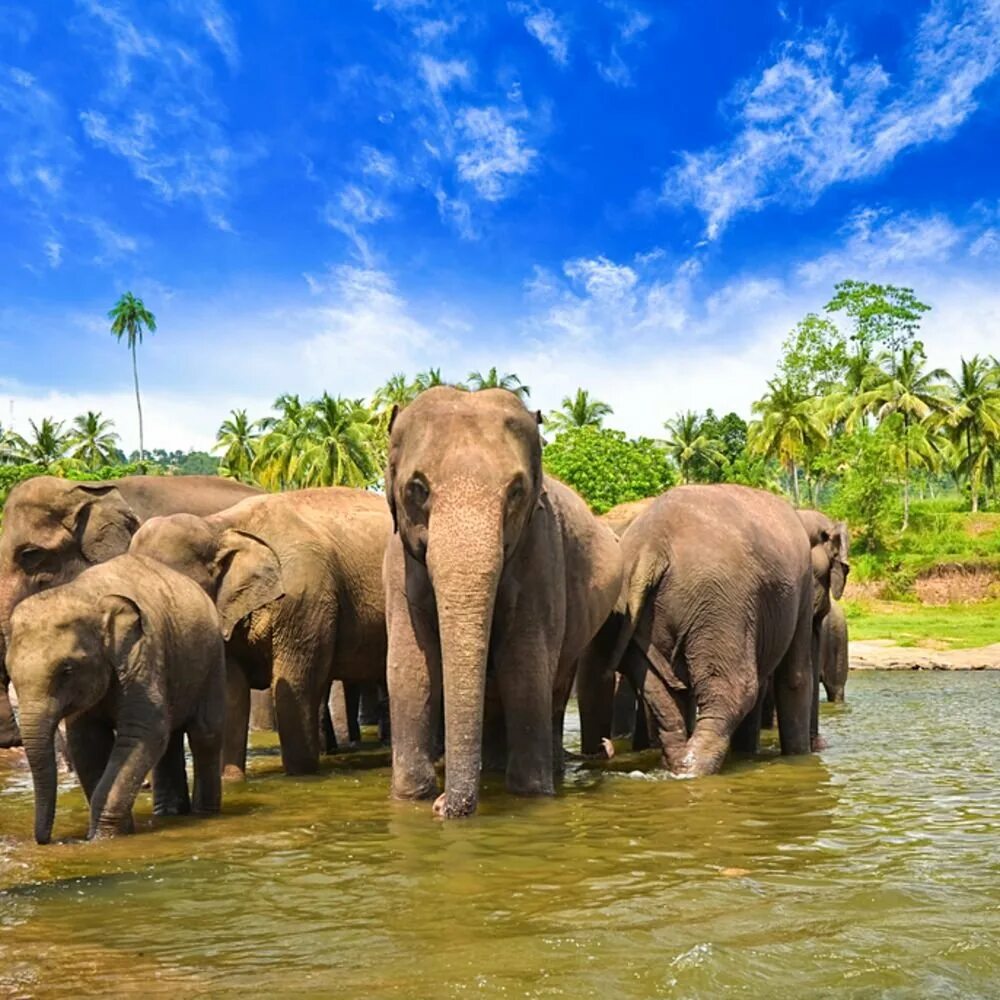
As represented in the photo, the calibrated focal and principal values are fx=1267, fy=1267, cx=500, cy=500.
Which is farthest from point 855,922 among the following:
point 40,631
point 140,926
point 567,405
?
point 567,405

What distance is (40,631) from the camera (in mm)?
6363

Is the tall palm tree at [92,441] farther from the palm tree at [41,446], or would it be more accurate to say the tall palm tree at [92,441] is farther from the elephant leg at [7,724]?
the elephant leg at [7,724]

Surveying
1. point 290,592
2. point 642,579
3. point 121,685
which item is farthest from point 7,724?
point 642,579

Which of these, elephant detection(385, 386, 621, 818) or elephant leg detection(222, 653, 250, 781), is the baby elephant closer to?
elephant detection(385, 386, 621, 818)

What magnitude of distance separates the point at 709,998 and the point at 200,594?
15.2 ft

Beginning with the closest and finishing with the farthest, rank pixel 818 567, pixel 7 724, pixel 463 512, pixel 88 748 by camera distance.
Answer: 1. pixel 463 512
2. pixel 88 748
3. pixel 7 724
4. pixel 818 567

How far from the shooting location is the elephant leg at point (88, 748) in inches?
277

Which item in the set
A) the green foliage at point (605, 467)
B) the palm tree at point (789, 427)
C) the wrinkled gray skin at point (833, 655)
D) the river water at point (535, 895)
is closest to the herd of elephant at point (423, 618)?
the river water at point (535, 895)

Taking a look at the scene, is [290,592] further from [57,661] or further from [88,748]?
[57,661]

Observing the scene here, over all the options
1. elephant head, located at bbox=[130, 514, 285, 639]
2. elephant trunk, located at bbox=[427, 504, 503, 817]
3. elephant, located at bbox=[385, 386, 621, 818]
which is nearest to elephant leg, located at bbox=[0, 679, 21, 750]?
elephant head, located at bbox=[130, 514, 285, 639]

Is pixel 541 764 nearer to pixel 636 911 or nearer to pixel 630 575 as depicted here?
pixel 630 575

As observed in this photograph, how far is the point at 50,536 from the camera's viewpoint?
417 inches

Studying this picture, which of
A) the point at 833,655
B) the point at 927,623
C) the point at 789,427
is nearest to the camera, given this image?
the point at 833,655

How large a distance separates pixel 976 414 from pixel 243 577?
61.6 metres
